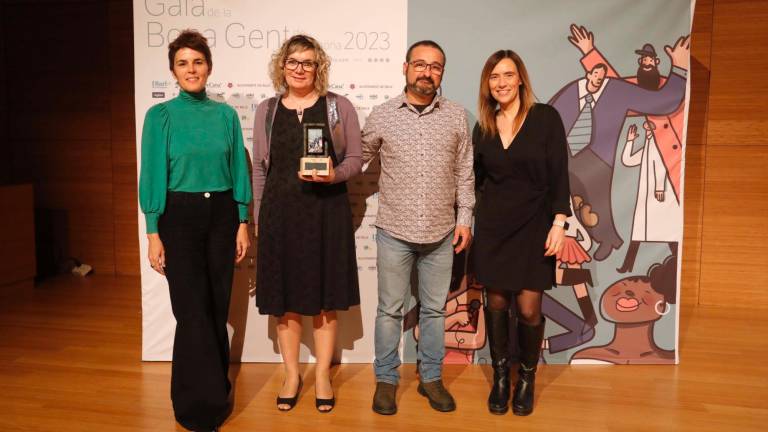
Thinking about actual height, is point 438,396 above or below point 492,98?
below

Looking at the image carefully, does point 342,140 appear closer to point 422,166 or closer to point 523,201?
point 422,166

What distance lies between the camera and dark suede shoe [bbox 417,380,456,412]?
8.82 ft

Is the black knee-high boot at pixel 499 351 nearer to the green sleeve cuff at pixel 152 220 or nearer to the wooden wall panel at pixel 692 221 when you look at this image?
the green sleeve cuff at pixel 152 220

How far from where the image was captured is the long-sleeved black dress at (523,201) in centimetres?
255

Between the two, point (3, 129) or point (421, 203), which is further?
point (3, 129)

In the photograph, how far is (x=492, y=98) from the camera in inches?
105

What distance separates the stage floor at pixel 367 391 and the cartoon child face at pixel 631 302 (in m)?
0.27

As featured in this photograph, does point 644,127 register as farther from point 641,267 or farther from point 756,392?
point 756,392

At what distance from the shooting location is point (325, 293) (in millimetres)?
2639

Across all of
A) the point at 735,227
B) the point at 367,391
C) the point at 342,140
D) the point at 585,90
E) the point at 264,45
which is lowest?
the point at 367,391

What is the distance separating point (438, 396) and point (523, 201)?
0.94 meters

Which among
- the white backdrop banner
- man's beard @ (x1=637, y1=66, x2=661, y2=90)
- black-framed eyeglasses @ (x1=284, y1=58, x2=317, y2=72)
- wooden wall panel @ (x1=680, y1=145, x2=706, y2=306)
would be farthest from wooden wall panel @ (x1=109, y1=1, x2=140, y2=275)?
wooden wall panel @ (x1=680, y1=145, x2=706, y2=306)

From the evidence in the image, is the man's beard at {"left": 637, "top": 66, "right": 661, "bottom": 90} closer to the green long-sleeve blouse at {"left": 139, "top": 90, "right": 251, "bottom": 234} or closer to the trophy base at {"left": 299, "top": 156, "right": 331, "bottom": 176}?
the trophy base at {"left": 299, "top": 156, "right": 331, "bottom": 176}

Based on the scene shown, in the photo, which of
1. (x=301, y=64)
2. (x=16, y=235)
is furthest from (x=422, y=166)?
(x=16, y=235)
